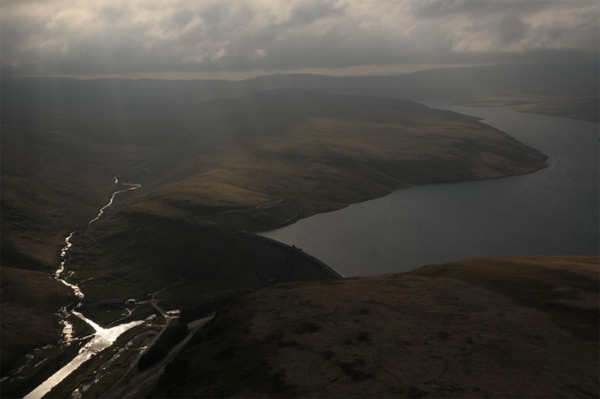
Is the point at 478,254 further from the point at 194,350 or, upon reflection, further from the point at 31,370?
the point at 31,370

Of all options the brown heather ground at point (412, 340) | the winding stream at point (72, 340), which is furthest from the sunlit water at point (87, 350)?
the brown heather ground at point (412, 340)

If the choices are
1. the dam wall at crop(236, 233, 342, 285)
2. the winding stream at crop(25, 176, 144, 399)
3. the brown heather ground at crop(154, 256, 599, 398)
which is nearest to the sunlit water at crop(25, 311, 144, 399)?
the winding stream at crop(25, 176, 144, 399)

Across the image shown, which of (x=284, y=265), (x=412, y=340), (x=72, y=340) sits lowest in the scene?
(x=72, y=340)

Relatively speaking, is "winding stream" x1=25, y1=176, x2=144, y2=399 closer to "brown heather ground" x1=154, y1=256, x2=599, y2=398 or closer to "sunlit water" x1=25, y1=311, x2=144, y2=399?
"sunlit water" x1=25, y1=311, x2=144, y2=399

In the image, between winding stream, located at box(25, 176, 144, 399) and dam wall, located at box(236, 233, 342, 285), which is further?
dam wall, located at box(236, 233, 342, 285)

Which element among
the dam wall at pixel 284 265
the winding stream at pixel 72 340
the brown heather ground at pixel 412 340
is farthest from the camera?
the dam wall at pixel 284 265

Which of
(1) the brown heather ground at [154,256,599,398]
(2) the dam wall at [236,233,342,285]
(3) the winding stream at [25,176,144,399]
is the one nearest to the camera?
(1) the brown heather ground at [154,256,599,398]

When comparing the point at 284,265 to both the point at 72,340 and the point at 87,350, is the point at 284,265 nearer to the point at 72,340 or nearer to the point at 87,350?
the point at 87,350

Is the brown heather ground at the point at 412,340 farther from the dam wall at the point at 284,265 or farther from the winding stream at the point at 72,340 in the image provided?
the winding stream at the point at 72,340

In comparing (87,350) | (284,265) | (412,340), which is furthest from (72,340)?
(412,340)
